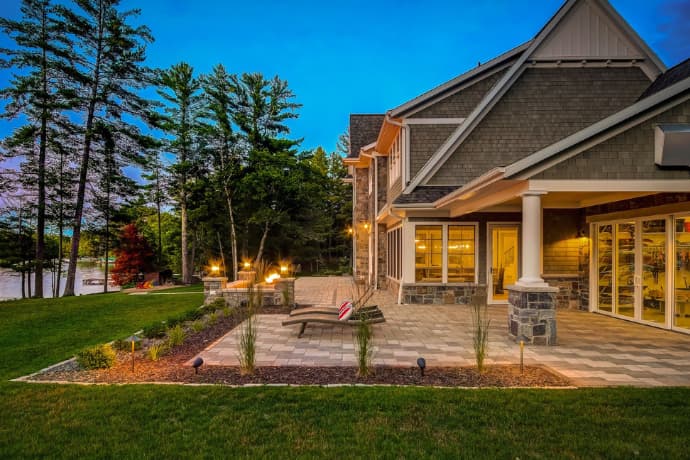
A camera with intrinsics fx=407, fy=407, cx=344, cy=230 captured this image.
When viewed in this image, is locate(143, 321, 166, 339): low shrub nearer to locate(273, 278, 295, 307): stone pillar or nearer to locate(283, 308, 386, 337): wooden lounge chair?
locate(283, 308, 386, 337): wooden lounge chair

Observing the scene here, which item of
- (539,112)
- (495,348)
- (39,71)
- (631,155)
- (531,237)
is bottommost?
(495,348)

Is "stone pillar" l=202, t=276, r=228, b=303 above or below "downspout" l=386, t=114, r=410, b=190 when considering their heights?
below

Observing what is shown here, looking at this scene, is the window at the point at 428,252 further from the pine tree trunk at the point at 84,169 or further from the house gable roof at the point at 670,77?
the pine tree trunk at the point at 84,169

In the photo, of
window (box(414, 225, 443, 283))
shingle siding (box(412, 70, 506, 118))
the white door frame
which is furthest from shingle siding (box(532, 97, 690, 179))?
shingle siding (box(412, 70, 506, 118))

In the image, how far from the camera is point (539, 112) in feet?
36.4

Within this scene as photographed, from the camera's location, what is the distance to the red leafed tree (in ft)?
80.2

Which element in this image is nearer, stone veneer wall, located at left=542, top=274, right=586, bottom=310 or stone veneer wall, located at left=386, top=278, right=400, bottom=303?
stone veneer wall, located at left=542, top=274, right=586, bottom=310

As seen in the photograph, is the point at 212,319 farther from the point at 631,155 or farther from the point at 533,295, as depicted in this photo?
the point at 631,155

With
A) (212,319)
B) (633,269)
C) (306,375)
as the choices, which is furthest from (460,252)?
(306,375)

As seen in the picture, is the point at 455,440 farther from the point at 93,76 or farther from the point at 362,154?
the point at 93,76

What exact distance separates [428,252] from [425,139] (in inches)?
127

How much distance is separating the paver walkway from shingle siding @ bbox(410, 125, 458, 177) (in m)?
4.76

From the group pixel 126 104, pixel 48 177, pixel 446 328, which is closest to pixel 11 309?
pixel 48 177

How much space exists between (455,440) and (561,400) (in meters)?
1.51
